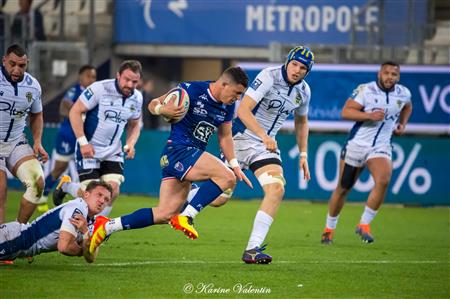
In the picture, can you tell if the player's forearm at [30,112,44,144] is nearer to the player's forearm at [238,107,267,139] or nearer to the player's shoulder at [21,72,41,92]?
the player's shoulder at [21,72,41,92]

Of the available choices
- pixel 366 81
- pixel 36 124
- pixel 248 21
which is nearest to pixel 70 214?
pixel 36 124

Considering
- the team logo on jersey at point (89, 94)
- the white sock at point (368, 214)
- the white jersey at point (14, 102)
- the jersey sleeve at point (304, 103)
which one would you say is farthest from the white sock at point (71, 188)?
the white sock at point (368, 214)

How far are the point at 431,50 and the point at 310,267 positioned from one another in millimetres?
13817

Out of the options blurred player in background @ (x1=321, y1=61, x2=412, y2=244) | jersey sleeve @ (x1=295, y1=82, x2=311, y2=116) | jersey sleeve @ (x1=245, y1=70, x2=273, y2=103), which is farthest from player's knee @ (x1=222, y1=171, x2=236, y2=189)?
blurred player in background @ (x1=321, y1=61, x2=412, y2=244)

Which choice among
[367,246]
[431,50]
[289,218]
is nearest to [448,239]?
[367,246]

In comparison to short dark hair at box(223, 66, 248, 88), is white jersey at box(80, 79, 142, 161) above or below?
below

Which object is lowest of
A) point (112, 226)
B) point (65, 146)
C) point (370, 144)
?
point (65, 146)

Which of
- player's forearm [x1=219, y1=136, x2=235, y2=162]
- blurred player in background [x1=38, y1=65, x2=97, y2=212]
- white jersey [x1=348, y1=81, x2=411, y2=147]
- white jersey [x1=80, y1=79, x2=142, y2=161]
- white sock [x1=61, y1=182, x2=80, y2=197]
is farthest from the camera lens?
blurred player in background [x1=38, y1=65, x2=97, y2=212]

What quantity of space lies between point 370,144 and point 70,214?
20.0 ft

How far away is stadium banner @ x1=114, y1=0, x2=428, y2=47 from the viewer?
26.5 m

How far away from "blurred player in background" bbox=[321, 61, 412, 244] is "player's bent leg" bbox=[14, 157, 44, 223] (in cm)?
462

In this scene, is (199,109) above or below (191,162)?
above

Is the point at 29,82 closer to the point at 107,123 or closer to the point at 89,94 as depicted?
the point at 89,94

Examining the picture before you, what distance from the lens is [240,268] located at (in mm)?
12016
